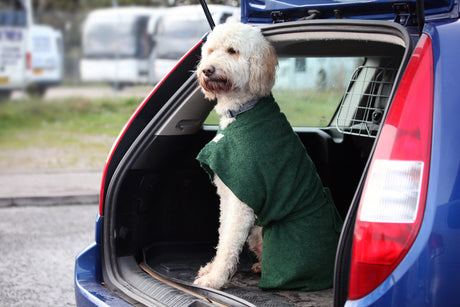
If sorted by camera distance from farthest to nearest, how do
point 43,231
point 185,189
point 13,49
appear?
point 13,49
point 43,231
point 185,189

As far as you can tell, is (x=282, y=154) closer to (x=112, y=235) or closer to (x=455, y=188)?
(x=112, y=235)

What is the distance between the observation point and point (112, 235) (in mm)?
3049

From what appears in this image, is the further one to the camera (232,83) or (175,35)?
(175,35)

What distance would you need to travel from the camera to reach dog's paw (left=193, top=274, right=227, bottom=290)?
302 centimetres

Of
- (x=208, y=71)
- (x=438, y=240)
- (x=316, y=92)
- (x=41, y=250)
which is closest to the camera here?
(x=438, y=240)

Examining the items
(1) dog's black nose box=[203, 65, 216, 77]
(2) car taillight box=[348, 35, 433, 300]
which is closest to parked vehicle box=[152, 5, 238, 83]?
(1) dog's black nose box=[203, 65, 216, 77]

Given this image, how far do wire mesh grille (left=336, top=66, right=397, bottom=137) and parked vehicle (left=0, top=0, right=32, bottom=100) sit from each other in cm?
1389

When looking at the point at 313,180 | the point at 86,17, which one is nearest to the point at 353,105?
the point at 313,180

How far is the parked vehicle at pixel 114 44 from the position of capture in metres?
21.9

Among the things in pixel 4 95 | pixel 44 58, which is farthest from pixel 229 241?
pixel 44 58

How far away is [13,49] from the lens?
643 inches

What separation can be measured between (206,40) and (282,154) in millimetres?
731

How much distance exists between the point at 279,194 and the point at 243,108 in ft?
1.62

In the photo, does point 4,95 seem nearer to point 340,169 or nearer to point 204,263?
point 340,169
